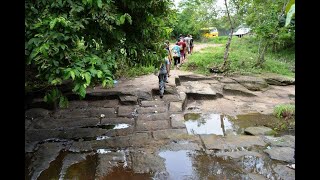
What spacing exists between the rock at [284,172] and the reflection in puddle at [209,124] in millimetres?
2444

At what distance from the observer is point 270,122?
351 inches

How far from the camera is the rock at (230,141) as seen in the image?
6.80m

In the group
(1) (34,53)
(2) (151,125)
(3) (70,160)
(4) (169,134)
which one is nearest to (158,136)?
(4) (169,134)

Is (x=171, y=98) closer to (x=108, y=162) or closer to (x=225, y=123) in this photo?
(x=225, y=123)

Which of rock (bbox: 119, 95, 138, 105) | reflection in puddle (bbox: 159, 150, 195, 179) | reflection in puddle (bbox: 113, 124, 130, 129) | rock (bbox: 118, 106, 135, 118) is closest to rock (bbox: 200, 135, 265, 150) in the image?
reflection in puddle (bbox: 159, 150, 195, 179)

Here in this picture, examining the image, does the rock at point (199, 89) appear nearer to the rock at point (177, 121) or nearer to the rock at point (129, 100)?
the rock at point (129, 100)

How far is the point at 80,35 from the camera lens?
555cm

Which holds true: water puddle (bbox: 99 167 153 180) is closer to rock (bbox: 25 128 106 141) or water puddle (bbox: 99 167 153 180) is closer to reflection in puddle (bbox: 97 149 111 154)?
reflection in puddle (bbox: 97 149 111 154)

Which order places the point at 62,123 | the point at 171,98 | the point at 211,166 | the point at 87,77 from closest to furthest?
the point at 87,77, the point at 211,166, the point at 62,123, the point at 171,98

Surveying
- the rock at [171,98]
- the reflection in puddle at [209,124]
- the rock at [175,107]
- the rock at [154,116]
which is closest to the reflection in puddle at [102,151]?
the rock at [154,116]

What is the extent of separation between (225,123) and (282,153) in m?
2.75

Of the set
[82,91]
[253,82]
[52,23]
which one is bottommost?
[253,82]

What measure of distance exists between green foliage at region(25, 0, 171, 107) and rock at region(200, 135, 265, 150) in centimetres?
247
